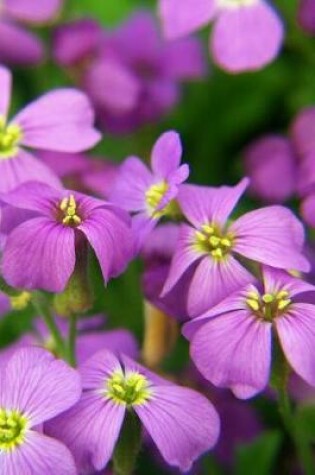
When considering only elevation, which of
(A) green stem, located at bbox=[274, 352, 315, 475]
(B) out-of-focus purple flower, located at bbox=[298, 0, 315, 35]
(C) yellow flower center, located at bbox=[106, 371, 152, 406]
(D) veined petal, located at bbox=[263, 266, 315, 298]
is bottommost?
(A) green stem, located at bbox=[274, 352, 315, 475]

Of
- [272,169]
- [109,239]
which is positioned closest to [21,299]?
[109,239]

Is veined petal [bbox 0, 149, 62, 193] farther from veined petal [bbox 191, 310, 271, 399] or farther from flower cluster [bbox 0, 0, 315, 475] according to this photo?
veined petal [bbox 191, 310, 271, 399]

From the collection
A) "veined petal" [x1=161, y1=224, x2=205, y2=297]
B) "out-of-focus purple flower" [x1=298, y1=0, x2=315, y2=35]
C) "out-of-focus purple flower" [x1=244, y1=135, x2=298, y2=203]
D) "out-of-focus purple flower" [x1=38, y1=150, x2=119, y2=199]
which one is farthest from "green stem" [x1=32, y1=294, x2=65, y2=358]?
"out-of-focus purple flower" [x1=298, y1=0, x2=315, y2=35]

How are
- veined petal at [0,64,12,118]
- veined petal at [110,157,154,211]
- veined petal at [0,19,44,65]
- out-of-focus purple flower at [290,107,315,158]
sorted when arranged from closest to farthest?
veined petal at [110,157,154,211] → veined petal at [0,64,12,118] → out-of-focus purple flower at [290,107,315,158] → veined petal at [0,19,44,65]

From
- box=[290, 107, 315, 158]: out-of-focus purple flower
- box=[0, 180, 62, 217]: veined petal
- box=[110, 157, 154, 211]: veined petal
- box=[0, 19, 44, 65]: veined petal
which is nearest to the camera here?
box=[0, 180, 62, 217]: veined petal

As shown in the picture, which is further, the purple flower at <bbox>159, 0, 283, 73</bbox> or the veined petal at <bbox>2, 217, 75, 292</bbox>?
the purple flower at <bbox>159, 0, 283, 73</bbox>

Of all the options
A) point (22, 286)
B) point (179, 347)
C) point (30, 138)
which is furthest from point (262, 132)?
point (22, 286)

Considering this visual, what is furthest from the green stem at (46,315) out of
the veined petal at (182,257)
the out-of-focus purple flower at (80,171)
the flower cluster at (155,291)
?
the out-of-focus purple flower at (80,171)

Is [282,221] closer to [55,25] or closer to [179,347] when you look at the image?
[179,347]

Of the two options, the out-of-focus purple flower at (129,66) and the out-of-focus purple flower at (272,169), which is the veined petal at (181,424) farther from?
the out-of-focus purple flower at (129,66)
